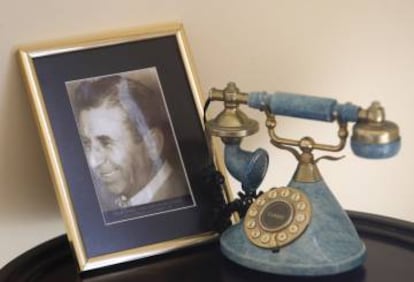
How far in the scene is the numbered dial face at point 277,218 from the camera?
93cm

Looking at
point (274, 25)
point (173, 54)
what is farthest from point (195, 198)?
point (274, 25)

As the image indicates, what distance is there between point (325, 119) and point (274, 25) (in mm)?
330

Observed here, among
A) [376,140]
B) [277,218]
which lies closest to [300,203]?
[277,218]

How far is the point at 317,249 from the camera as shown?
0.92 metres

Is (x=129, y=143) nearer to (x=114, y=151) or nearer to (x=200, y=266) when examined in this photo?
(x=114, y=151)

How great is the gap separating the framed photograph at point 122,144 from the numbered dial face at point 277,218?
4.1 inches

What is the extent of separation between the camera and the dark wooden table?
0.96 metres

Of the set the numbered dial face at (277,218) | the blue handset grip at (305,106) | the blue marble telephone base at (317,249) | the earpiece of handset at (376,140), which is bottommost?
the blue marble telephone base at (317,249)

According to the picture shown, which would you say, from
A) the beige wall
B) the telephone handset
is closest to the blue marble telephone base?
the telephone handset

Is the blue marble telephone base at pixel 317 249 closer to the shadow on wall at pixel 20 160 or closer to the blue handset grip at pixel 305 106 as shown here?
the blue handset grip at pixel 305 106

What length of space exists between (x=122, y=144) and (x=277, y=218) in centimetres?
24

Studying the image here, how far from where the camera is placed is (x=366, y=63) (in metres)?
1.29

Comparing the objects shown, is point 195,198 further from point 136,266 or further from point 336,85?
point 336,85

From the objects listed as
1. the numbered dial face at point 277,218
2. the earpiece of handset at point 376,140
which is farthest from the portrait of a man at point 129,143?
the earpiece of handset at point 376,140
